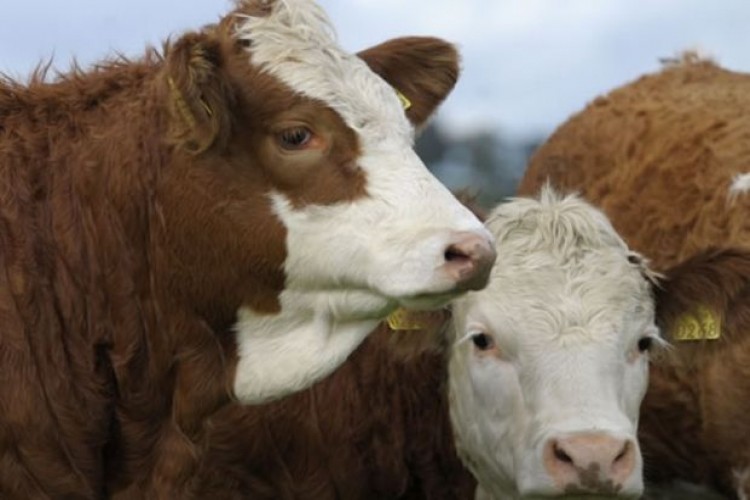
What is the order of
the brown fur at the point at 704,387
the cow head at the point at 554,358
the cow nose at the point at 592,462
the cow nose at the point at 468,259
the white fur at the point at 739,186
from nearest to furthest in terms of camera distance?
the cow nose at the point at 468,259, the cow nose at the point at 592,462, the cow head at the point at 554,358, the brown fur at the point at 704,387, the white fur at the point at 739,186

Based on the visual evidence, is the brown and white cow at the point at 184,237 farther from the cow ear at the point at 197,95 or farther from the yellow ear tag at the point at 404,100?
the yellow ear tag at the point at 404,100

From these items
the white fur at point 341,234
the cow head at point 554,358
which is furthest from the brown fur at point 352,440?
the white fur at point 341,234

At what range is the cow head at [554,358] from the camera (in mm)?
5809

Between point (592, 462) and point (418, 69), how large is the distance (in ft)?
5.18

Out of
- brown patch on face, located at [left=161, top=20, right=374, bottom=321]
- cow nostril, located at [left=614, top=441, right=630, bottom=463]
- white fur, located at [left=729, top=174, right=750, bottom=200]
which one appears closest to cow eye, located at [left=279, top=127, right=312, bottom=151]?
brown patch on face, located at [left=161, top=20, right=374, bottom=321]

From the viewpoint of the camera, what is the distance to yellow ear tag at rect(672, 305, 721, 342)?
22.0ft

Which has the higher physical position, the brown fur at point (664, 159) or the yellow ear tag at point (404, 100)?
the yellow ear tag at point (404, 100)

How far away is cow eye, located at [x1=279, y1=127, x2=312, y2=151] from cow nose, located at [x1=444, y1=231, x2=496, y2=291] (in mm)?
629

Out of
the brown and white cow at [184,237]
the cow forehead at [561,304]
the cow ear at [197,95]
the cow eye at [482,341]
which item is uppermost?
the cow ear at [197,95]

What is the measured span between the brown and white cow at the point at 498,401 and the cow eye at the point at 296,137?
4.11 feet

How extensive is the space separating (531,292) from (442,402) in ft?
2.09

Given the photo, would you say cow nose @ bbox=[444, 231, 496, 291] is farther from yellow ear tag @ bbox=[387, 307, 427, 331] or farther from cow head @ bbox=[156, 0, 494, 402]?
yellow ear tag @ bbox=[387, 307, 427, 331]

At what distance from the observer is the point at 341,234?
527cm

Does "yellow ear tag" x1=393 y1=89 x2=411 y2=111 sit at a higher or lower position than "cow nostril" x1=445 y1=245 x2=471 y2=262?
higher
